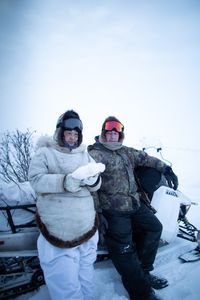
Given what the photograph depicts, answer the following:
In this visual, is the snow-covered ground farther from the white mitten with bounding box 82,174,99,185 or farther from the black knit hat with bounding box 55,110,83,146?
the black knit hat with bounding box 55,110,83,146

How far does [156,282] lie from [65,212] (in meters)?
1.47

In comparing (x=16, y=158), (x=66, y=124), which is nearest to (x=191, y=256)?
(x=66, y=124)

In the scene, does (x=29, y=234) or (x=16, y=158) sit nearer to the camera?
(x=29, y=234)

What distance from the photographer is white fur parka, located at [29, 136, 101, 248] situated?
186cm

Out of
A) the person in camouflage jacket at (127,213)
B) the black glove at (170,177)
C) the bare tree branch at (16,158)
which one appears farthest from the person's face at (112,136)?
the bare tree branch at (16,158)

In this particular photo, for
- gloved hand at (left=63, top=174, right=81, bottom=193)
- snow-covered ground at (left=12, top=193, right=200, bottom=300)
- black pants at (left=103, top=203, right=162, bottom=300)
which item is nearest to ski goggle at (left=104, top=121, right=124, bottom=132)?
black pants at (left=103, top=203, right=162, bottom=300)

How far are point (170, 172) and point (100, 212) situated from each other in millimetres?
1240

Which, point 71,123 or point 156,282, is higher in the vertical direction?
point 71,123

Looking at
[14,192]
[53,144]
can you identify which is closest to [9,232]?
[14,192]

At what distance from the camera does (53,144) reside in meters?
2.08

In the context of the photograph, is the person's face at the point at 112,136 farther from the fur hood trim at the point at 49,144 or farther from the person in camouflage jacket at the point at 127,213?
the fur hood trim at the point at 49,144

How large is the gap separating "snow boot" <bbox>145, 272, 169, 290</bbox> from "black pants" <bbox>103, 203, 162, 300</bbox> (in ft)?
0.30

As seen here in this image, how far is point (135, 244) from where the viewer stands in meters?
2.78

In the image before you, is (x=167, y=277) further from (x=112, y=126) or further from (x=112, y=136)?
(x=112, y=126)
